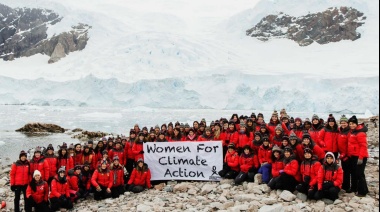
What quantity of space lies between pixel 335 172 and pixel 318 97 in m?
29.4

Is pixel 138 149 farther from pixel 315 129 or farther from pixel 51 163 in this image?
pixel 315 129

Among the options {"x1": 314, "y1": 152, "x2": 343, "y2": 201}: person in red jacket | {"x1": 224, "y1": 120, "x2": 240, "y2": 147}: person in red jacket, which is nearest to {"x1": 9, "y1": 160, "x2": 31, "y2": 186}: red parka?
{"x1": 224, "y1": 120, "x2": 240, "y2": 147}: person in red jacket

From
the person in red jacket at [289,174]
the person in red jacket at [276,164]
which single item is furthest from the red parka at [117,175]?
the person in red jacket at [289,174]

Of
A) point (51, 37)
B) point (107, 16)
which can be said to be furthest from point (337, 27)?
point (51, 37)

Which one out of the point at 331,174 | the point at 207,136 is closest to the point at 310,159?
the point at 331,174

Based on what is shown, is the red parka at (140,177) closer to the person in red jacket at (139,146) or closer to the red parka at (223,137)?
the person in red jacket at (139,146)

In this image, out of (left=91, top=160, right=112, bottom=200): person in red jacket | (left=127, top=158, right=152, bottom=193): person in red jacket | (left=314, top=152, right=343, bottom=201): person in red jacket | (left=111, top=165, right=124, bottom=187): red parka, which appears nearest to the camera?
(left=314, top=152, right=343, bottom=201): person in red jacket

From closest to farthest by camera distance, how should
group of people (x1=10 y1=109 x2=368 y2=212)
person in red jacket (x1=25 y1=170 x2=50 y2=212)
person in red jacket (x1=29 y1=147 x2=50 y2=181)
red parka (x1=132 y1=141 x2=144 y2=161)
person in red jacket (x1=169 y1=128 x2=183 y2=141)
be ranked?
1. group of people (x1=10 y1=109 x2=368 y2=212)
2. person in red jacket (x1=25 y1=170 x2=50 y2=212)
3. person in red jacket (x1=29 y1=147 x2=50 y2=181)
4. red parka (x1=132 y1=141 x2=144 y2=161)
5. person in red jacket (x1=169 y1=128 x2=183 y2=141)

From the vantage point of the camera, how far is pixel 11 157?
15.5 meters

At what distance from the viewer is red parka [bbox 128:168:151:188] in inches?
312

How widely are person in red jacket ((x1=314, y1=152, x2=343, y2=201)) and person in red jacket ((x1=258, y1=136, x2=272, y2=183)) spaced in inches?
41.7

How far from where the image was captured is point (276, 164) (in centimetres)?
681

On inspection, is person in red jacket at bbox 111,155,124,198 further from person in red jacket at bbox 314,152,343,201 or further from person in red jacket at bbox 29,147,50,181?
person in red jacket at bbox 314,152,343,201

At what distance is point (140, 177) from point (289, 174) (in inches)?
123
